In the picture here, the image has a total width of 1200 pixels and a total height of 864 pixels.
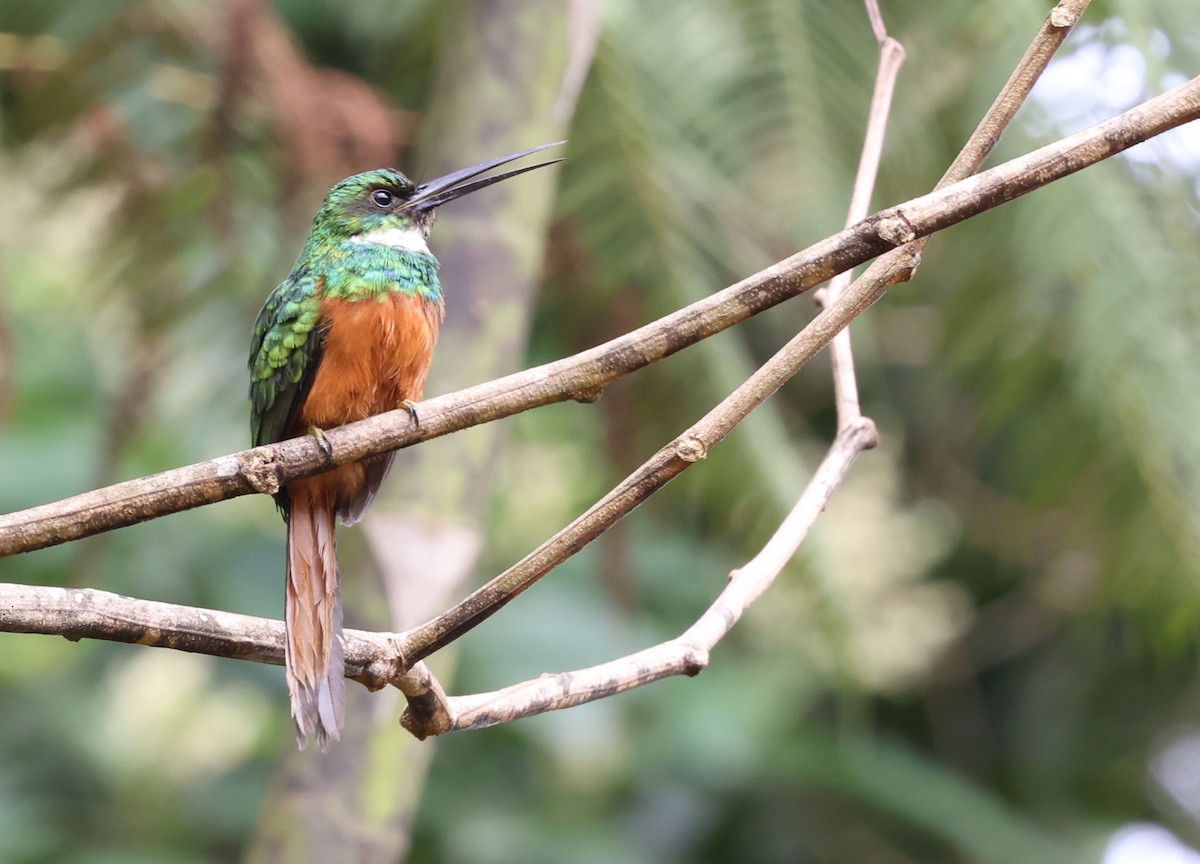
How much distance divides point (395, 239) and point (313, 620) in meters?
0.85

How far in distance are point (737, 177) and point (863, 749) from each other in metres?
1.78

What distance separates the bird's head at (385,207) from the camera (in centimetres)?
220

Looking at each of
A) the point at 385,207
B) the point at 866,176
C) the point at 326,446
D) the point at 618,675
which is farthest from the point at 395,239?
the point at 618,675

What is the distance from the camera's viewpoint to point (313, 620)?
151 cm

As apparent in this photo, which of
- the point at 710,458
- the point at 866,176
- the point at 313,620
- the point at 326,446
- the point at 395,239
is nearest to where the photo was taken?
the point at 326,446

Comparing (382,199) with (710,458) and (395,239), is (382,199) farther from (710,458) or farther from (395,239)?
(710,458)

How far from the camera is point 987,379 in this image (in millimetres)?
3146

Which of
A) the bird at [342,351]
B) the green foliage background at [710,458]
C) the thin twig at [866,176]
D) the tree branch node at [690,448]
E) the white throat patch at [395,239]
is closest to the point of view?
the tree branch node at [690,448]

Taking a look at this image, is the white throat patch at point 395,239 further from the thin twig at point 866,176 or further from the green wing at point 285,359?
the thin twig at point 866,176

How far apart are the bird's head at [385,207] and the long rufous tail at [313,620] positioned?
19.8 inches

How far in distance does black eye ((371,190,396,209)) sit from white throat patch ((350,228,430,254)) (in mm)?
57

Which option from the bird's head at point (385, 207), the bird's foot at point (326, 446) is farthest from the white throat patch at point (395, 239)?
the bird's foot at point (326, 446)

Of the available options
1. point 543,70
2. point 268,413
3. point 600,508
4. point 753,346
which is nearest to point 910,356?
point 753,346

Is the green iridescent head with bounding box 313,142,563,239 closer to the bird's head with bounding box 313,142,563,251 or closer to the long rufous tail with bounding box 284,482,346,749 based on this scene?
the bird's head with bounding box 313,142,563,251
